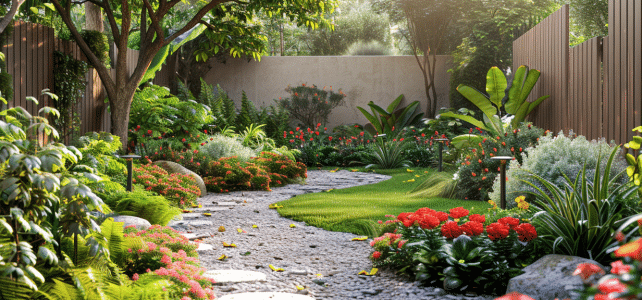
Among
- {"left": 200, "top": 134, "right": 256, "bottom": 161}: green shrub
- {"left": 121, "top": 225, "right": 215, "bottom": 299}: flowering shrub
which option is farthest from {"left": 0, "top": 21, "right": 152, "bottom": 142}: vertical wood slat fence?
{"left": 121, "top": 225, "right": 215, "bottom": 299}: flowering shrub

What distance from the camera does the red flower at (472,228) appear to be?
3.10 meters

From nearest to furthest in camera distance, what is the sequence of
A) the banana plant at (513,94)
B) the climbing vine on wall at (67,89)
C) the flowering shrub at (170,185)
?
1. the flowering shrub at (170,185)
2. the climbing vine on wall at (67,89)
3. the banana plant at (513,94)

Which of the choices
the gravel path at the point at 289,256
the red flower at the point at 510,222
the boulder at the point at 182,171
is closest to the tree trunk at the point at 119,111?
the boulder at the point at 182,171

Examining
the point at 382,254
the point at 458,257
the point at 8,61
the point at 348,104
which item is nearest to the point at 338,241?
the point at 382,254

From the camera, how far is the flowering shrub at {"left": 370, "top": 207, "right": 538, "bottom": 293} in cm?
287

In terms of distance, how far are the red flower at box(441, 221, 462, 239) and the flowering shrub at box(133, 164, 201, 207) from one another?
3202mm

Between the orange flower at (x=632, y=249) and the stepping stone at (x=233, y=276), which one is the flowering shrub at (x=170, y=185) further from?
the orange flower at (x=632, y=249)

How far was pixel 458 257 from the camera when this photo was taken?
3.02 meters

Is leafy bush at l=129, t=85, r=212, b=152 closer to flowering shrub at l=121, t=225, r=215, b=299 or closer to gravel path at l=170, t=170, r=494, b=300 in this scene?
gravel path at l=170, t=170, r=494, b=300

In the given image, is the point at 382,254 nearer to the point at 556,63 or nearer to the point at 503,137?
the point at 503,137

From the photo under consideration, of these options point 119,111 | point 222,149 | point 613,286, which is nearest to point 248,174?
point 222,149

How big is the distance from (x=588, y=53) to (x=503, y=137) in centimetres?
153

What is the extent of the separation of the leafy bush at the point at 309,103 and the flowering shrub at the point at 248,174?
193 inches

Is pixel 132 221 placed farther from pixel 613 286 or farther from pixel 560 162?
pixel 560 162
